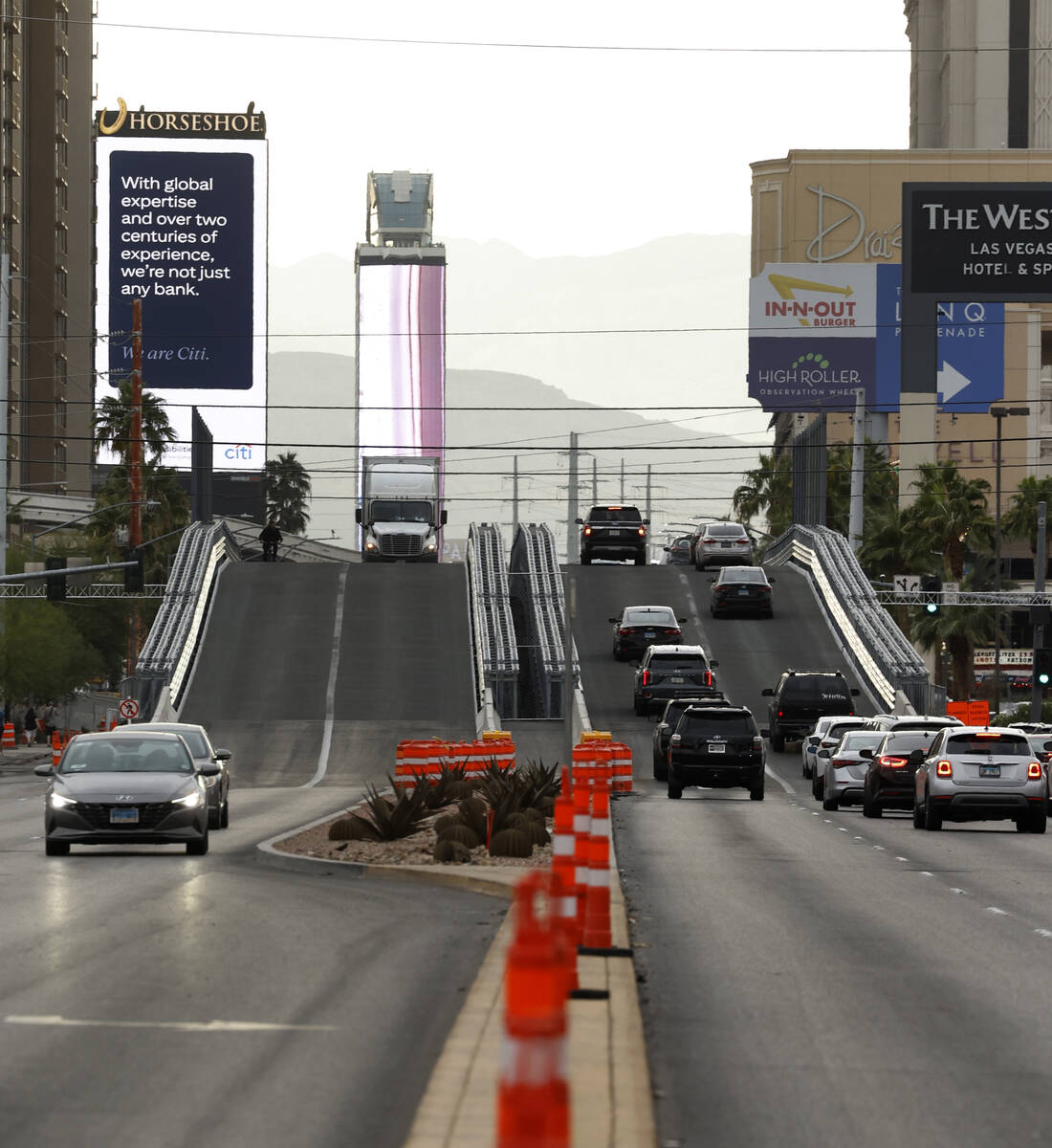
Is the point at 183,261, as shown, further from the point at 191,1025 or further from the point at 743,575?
the point at 191,1025

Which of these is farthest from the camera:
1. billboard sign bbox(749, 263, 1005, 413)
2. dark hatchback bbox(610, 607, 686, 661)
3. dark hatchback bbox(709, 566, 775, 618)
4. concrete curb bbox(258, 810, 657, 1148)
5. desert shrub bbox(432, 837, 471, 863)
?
billboard sign bbox(749, 263, 1005, 413)

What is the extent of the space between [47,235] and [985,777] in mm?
132200

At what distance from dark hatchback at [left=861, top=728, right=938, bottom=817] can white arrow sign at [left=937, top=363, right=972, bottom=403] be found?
272ft

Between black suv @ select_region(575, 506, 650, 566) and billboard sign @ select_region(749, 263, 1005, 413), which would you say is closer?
black suv @ select_region(575, 506, 650, 566)

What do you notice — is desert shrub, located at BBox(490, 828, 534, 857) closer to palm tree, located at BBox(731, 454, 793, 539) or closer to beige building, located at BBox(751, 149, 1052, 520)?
palm tree, located at BBox(731, 454, 793, 539)

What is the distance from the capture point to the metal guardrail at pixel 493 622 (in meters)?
57.5

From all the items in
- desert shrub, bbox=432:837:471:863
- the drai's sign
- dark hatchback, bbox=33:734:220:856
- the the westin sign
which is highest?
the drai's sign

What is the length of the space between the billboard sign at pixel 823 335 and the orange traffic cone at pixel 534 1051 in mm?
116951

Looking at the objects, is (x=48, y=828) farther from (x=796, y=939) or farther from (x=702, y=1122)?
(x=702, y=1122)

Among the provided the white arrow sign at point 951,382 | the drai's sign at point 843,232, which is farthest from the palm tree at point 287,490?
the white arrow sign at point 951,382

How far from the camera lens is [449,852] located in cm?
2148

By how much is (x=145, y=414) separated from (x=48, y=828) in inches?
2882

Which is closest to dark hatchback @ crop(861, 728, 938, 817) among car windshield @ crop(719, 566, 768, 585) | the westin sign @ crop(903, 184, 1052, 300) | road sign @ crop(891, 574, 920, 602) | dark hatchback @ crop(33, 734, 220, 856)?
dark hatchback @ crop(33, 734, 220, 856)

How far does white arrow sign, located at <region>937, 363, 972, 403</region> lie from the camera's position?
11475cm
